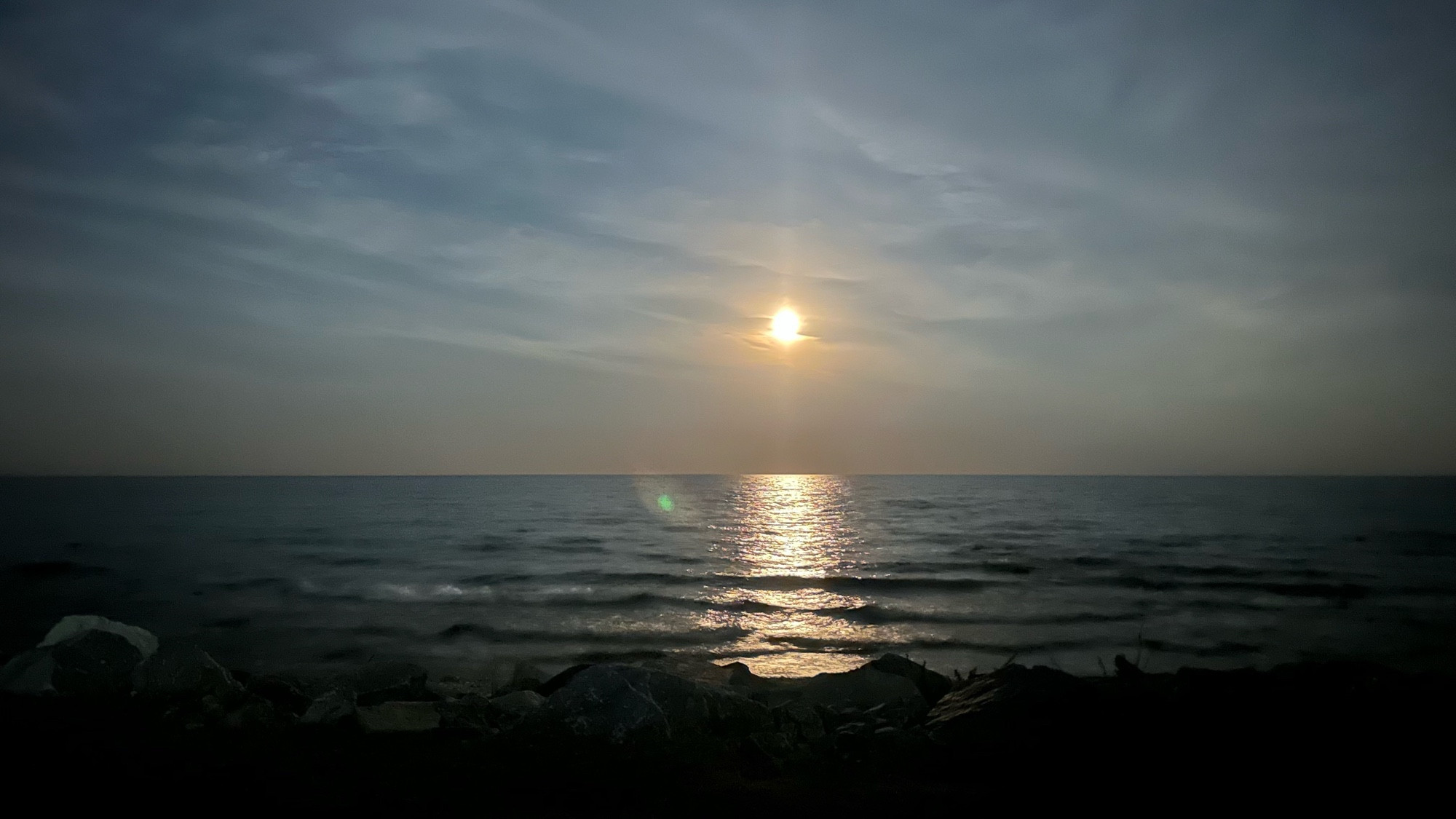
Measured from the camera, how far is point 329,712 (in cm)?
569

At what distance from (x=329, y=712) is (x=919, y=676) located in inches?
222

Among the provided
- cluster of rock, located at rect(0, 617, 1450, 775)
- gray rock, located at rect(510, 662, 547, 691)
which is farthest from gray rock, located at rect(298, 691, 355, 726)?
gray rock, located at rect(510, 662, 547, 691)

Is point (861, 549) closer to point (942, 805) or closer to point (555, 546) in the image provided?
point (555, 546)

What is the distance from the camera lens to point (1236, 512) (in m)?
53.2

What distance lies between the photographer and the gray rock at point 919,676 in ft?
24.7

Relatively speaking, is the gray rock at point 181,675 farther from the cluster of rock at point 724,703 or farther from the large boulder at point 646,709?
the large boulder at point 646,709

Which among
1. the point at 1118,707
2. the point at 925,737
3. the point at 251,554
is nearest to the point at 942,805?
the point at 925,737

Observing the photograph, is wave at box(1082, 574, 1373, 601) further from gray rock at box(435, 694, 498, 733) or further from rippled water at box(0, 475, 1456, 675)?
gray rock at box(435, 694, 498, 733)

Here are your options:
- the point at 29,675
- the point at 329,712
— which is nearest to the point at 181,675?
the point at 29,675

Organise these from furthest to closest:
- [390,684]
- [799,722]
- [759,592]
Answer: [759,592], [390,684], [799,722]

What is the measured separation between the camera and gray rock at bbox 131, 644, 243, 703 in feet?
21.1

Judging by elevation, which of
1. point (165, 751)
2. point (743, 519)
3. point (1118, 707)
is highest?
point (1118, 707)

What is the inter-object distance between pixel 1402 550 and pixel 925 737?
3388cm

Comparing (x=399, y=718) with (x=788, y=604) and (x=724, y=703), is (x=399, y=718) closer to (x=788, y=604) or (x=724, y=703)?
(x=724, y=703)
